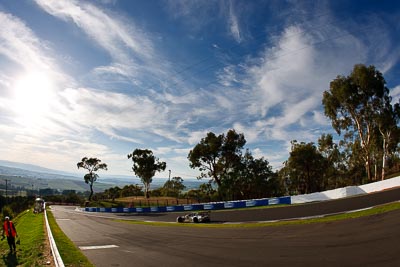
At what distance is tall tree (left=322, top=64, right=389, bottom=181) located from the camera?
48.3m

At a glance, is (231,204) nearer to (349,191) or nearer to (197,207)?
(197,207)

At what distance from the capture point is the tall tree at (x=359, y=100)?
4831 cm

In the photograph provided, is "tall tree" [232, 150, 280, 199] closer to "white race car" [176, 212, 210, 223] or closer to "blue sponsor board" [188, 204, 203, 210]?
"blue sponsor board" [188, 204, 203, 210]

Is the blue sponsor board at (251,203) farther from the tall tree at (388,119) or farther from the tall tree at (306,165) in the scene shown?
the tall tree at (306,165)

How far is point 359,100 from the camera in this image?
5041 centimetres

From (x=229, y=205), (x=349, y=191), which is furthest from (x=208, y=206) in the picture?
(x=349, y=191)

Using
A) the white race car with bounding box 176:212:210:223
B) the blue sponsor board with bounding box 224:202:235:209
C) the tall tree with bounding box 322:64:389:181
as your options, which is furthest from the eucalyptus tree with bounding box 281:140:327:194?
the white race car with bounding box 176:212:210:223

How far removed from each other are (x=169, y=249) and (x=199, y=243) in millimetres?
1991

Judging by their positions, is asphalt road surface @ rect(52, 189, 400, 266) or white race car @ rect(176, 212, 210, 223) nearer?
asphalt road surface @ rect(52, 189, 400, 266)

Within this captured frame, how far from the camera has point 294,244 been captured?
13422 mm

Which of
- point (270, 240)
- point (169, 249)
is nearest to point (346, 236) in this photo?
point (270, 240)

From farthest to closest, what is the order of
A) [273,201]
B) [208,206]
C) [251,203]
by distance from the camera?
[208,206]
[251,203]
[273,201]

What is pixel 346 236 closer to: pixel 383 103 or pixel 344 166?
pixel 383 103

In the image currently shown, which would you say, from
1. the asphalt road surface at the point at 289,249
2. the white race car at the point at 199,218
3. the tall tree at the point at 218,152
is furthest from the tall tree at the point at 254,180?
the asphalt road surface at the point at 289,249
